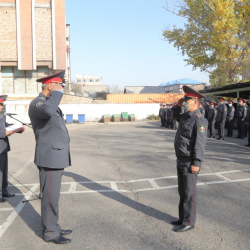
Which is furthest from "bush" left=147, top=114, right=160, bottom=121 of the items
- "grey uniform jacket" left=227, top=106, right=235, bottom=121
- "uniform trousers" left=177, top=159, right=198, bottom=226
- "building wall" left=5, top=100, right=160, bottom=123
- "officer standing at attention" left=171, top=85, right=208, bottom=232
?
"uniform trousers" left=177, top=159, right=198, bottom=226

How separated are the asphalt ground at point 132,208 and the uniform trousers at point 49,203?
169 millimetres

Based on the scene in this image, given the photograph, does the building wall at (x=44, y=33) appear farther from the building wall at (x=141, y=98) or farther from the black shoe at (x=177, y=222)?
the black shoe at (x=177, y=222)

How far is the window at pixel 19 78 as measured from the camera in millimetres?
32344

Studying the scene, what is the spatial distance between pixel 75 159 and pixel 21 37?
2516 centimetres

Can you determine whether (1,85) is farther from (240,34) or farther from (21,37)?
(240,34)

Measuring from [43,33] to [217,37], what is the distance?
17.9m

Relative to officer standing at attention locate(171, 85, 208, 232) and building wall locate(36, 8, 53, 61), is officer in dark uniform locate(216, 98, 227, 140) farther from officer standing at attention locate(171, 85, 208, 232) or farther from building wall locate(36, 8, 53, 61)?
building wall locate(36, 8, 53, 61)

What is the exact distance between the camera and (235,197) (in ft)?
18.0

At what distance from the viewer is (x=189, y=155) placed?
415 cm

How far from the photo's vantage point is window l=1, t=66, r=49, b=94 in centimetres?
3234

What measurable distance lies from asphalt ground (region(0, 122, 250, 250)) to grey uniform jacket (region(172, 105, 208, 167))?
103cm

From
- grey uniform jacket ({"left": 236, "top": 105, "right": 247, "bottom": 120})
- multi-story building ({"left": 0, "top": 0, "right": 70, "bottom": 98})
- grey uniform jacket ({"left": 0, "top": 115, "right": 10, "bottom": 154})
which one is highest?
multi-story building ({"left": 0, "top": 0, "right": 70, "bottom": 98})

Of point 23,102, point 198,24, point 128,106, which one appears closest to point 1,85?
point 23,102

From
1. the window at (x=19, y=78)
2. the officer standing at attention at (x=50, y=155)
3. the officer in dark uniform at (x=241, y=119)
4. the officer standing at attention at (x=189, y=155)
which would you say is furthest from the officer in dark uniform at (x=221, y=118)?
the window at (x=19, y=78)
